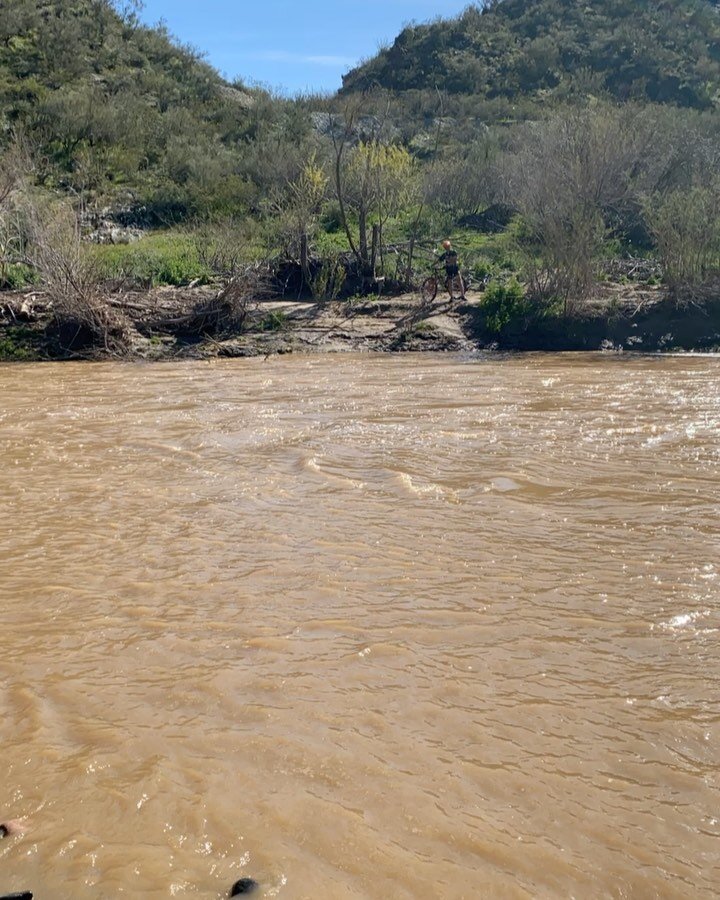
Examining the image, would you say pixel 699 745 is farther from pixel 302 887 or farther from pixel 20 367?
pixel 20 367

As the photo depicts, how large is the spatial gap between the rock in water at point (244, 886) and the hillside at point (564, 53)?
43023 mm

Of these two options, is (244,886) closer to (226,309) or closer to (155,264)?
(226,309)

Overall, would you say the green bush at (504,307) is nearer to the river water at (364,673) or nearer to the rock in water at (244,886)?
the river water at (364,673)

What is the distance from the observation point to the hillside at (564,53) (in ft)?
142

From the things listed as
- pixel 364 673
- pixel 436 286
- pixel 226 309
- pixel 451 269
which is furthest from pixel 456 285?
pixel 364 673

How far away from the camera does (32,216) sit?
16.8m

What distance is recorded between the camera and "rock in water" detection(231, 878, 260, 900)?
9.12 feet

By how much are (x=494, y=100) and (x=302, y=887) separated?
4383cm

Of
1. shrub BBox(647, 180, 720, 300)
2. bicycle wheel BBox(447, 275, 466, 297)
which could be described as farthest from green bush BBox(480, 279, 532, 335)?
shrub BBox(647, 180, 720, 300)

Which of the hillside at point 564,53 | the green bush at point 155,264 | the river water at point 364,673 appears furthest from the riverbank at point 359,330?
the hillside at point 564,53

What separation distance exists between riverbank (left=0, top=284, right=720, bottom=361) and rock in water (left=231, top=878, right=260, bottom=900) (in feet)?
51.2

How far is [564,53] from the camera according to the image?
47.4m

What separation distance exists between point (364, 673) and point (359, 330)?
51.1 ft

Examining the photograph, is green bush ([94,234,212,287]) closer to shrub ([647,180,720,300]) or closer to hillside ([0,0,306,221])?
hillside ([0,0,306,221])
